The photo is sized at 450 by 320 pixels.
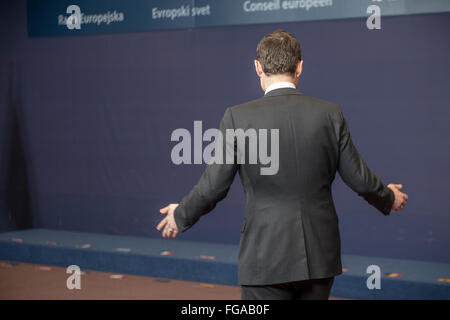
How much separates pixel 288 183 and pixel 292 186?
17 millimetres

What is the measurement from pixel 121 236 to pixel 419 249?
8.30 feet

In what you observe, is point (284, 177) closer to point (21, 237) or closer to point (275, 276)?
point (275, 276)

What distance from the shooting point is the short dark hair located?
2.26m

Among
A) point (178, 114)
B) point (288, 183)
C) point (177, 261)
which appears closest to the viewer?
point (288, 183)

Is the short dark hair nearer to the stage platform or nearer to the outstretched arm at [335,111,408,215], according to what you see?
the outstretched arm at [335,111,408,215]

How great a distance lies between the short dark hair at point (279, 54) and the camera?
2.26 m

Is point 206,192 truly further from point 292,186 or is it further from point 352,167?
point 352,167

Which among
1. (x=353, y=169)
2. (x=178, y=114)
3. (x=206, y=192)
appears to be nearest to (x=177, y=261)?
(x=178, y=114)

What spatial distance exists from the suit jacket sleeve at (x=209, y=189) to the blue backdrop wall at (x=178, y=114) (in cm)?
282

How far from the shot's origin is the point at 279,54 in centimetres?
226

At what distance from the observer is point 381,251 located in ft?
16.4

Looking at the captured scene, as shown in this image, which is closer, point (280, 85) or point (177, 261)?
point (280, 85)

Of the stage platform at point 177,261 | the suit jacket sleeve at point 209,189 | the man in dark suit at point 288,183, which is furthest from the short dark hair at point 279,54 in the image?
the stage platform at point 177,261

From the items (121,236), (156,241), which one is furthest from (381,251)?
(121,236)
